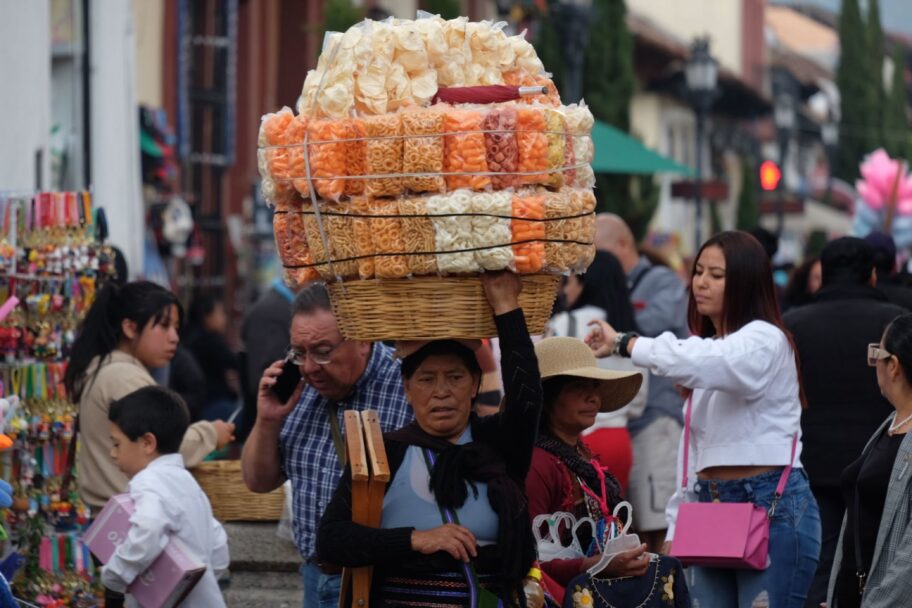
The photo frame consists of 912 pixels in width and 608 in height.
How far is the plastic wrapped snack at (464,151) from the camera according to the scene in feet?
16.1

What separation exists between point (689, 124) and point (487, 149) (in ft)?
134


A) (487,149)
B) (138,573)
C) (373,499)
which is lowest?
(138,573)

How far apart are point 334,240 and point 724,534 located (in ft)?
7.27

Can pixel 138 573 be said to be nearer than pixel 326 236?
No

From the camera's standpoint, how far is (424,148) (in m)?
4.91

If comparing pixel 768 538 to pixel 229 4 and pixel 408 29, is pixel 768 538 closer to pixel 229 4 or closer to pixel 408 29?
pixel 408 29

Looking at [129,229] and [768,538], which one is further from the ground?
[129,229]

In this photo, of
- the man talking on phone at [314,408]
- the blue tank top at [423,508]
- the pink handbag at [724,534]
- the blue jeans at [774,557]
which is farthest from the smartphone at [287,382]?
the blue jeans at [774,557]

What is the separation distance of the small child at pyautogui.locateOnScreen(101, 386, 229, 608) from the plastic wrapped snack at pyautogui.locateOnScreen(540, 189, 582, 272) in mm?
2077

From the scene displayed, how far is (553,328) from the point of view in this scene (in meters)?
9.06

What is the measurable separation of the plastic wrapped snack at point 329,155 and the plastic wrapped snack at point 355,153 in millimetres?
11

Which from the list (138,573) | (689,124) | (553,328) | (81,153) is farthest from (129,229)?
(689,124)

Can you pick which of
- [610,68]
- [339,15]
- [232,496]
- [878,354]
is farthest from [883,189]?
[878,354]

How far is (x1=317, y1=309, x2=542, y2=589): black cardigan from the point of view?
4.99 m
